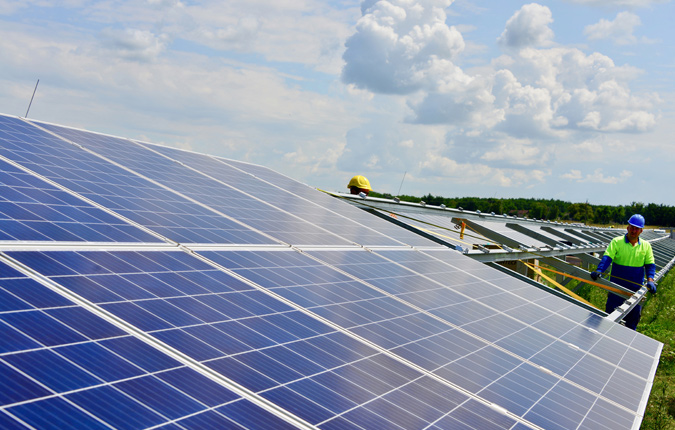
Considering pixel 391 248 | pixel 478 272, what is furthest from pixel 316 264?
pixel 478 272

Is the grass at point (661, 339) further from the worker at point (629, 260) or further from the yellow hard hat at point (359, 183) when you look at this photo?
the yellow hard hat at point (359, 183)

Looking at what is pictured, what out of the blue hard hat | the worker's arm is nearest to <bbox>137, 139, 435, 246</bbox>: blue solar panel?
the worker's arm

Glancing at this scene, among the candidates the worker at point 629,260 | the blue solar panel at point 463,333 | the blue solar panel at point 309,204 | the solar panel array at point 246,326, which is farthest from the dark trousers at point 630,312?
the blue solar panel at point 309,204

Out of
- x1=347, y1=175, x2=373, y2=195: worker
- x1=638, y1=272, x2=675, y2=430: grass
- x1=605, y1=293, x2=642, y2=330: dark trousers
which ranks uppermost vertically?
x1=347, y1=175, x2=373, y2=195: worker

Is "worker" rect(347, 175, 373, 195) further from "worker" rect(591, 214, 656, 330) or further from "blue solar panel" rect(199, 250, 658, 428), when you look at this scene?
"blue solar panel" rect(199, 250, 658, 428)

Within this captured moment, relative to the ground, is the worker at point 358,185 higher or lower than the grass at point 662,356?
higher

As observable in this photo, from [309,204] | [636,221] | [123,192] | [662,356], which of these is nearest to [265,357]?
[123,192]
